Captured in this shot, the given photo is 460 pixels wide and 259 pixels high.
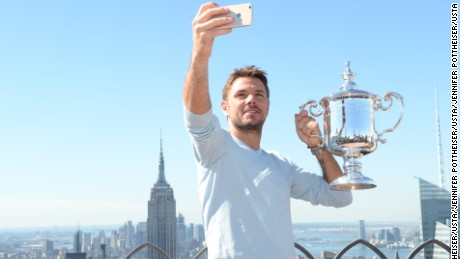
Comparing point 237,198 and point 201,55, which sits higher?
point 201,55

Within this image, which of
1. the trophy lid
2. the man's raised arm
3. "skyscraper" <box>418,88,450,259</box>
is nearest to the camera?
the man's raised arm

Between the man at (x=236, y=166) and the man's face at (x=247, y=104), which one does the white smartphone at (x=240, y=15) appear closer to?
the man at (x=236, y=166)

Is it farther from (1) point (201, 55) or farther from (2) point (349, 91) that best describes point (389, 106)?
(1) point (201, 55)

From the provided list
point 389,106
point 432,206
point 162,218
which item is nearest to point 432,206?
point 432,206

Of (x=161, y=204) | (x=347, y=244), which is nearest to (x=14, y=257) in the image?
(x=347, y=244)

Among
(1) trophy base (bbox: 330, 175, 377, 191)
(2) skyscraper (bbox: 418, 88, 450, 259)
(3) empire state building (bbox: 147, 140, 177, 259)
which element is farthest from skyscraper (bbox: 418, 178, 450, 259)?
(1) trophy base (bbox: 330, 175, 377, 191)

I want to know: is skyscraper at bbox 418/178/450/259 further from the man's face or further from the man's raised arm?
the man's raised arm
